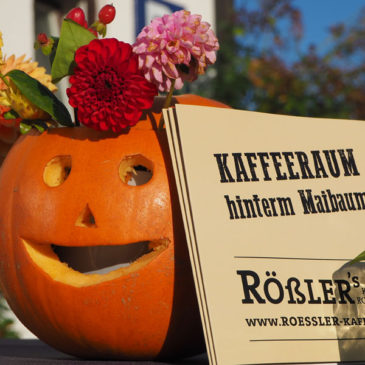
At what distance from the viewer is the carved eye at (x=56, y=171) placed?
1628 mm

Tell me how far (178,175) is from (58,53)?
0.43 meters

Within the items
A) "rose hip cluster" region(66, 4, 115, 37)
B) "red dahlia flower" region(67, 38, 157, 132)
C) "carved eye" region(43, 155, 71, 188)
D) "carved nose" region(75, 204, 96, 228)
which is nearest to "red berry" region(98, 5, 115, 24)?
"rose hip cluster" region(66, 4, 115, 37)

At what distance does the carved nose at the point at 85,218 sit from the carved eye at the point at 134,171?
103mm

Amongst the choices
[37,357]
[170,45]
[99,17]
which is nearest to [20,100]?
[99,17]

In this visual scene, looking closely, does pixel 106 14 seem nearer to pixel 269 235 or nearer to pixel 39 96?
pixel 39 96

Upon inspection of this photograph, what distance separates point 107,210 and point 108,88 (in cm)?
27

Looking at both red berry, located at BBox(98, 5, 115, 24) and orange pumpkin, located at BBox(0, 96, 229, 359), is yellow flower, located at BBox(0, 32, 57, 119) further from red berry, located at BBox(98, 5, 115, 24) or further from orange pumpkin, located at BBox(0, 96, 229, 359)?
red berry, located at BBox(98, 5, 115, 24)

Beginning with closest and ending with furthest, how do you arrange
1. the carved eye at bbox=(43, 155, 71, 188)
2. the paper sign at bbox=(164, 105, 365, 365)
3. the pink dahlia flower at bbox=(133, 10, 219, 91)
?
the paper sign at bbox=(164, 105, 365, 365)
the pink dahlia flower at bbox=(133, 10, 219, 91)
the carved eye at bbox=(43, 155, 71, 188)

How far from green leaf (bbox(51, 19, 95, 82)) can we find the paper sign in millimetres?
297

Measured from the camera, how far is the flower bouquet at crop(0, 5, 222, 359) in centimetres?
151

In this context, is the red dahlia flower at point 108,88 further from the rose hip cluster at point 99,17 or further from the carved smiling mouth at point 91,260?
the carved smiling mouth at point 91,260

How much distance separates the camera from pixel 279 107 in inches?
244

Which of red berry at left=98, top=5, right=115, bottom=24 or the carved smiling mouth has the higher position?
red berry at left=98, top=5, right=115, bottom=24

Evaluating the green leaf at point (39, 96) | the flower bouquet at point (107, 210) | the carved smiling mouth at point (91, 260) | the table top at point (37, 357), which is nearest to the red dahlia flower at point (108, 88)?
the flower bouquet at point (107, 210)
